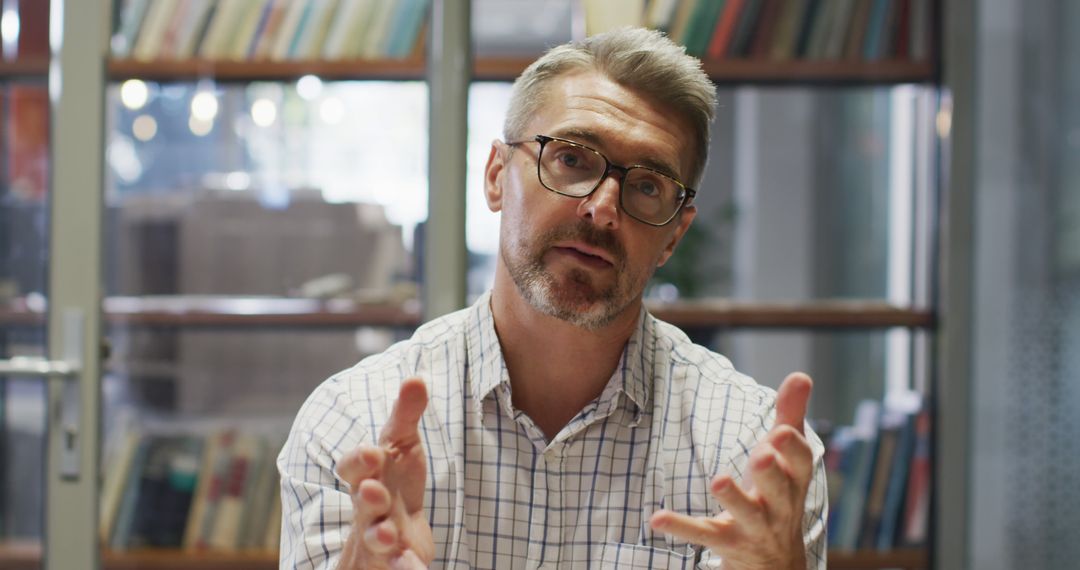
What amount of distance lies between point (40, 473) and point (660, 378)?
1.61m

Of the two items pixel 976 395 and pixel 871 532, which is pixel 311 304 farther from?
pixel 976 395

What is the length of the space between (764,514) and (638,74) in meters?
0.55

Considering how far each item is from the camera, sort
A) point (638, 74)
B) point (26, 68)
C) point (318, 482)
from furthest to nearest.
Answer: point (26, 68) → point (638, 74) → point (318, 482)

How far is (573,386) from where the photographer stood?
1197 mm

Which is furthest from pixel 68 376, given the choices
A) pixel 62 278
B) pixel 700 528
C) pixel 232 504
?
pixel 700 528

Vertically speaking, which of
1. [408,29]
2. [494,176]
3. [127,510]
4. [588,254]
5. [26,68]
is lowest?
[127,510]

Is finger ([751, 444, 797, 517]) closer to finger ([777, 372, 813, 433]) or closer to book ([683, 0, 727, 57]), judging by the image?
finger ([777, 372, 813, 433])

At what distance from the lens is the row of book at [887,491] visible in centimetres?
223

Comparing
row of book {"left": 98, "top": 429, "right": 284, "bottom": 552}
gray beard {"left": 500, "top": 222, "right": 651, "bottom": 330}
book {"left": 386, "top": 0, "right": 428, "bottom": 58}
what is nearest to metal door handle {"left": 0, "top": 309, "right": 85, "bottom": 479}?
row of book {"left": 98, "top": 429, "right": 284, "bottom": 552}

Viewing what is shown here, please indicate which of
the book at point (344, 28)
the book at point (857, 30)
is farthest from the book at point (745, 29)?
the book at point (344, 28)

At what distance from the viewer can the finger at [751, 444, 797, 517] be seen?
879 millimetres

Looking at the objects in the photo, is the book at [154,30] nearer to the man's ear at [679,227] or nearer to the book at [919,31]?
the man's ear at [679,227]

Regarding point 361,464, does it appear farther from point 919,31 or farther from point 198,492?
point 919,31

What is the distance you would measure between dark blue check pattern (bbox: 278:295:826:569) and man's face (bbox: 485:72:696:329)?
4.1 inches
